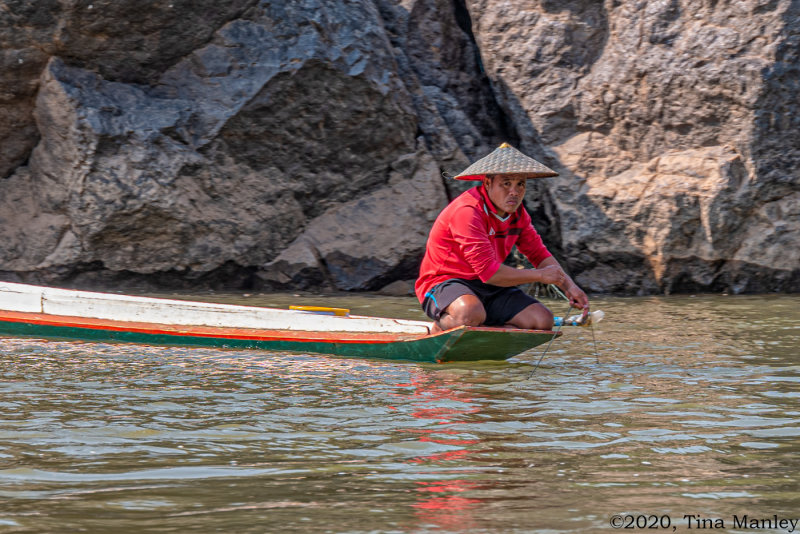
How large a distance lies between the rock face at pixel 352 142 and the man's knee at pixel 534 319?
379 centimetres

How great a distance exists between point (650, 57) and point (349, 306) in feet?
12.4

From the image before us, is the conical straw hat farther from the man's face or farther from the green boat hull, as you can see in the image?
the green boat hull

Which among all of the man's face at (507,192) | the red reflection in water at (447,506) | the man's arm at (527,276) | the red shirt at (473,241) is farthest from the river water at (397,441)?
the man's face at (507,192)

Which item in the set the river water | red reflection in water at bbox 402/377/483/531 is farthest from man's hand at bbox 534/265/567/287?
red reflection in water at bbox 402/377/483/531

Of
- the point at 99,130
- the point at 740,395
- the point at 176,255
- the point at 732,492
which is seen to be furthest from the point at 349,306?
the point at 732,492

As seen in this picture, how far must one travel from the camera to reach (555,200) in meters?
10.0

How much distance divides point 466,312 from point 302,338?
107 cm

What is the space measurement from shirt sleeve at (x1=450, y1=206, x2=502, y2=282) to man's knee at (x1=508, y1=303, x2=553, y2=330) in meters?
0.40

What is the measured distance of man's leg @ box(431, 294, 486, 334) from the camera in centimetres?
590

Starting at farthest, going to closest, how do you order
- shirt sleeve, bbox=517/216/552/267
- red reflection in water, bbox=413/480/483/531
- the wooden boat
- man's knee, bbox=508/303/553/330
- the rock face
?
the rock face → shirt sleeve, bbox=517/216/552/267 → man's knee, bbox=508/303/553/330 → the wooden boat → red reflection in water, bbox=413/480/483/531

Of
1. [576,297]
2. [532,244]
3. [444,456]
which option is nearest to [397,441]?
[444,456]

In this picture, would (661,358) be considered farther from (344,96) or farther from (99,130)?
(99,130)

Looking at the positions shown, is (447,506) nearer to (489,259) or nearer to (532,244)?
(489,259)

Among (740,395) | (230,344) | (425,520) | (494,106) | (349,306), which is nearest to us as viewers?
(425,520)
